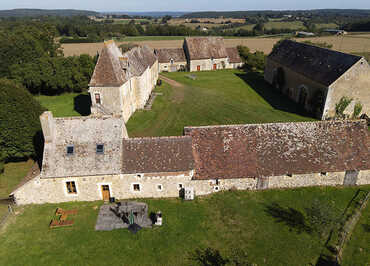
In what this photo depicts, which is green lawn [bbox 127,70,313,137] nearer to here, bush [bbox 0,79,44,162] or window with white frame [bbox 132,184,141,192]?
bush [bbox 0,79,44,162]

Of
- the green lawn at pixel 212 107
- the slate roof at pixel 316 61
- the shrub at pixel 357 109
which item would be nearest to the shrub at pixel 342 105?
the shrub at pixel 357 109

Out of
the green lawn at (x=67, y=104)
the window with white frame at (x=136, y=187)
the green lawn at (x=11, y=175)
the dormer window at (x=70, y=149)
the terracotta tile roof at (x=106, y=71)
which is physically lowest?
the green lawn at (x=11, y=175)

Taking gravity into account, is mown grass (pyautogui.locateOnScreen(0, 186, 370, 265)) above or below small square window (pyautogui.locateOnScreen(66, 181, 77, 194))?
below

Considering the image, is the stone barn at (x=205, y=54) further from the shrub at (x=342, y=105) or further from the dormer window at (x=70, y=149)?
the dormer window at (x=70, y=149)

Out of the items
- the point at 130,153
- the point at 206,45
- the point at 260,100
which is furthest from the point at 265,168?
the point at 206,45

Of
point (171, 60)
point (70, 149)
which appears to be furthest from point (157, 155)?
point (171, 60)

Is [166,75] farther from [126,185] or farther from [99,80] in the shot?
[126,185]

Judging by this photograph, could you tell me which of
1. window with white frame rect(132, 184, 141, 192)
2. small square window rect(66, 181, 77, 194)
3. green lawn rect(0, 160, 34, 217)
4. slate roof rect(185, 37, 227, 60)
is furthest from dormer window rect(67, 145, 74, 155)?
slate roof rect(185, 37, 227, 60)
